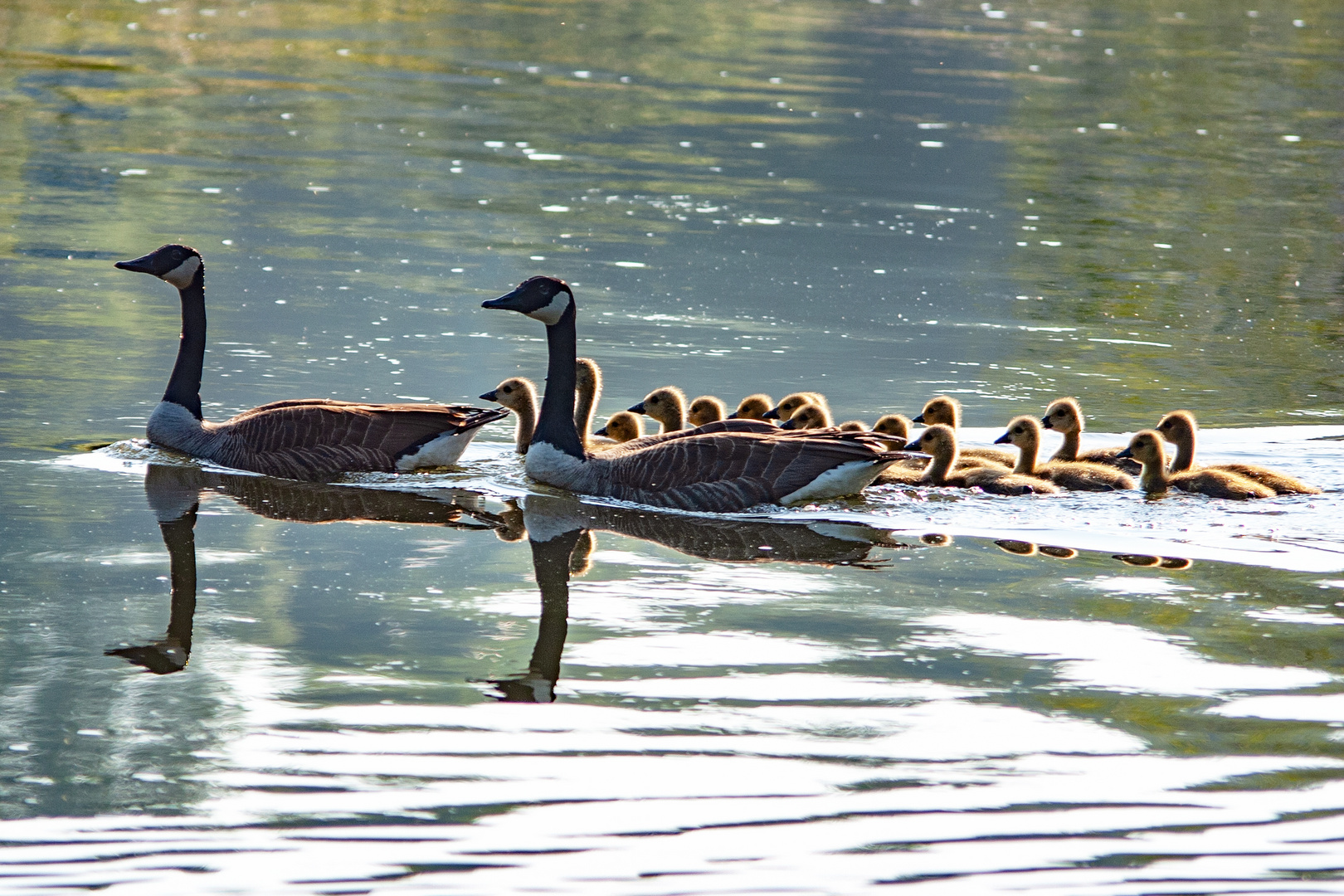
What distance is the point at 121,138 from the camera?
1024 inches

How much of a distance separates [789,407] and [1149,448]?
2772 millimetres

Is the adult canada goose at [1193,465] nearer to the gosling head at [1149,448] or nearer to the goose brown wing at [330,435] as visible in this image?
the gosling head at [1149,448]

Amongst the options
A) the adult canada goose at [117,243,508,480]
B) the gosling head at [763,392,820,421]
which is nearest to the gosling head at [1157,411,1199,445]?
the gosling head at [763,392,820,421]

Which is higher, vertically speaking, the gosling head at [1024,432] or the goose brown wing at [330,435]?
the gosling head at [1024,432]

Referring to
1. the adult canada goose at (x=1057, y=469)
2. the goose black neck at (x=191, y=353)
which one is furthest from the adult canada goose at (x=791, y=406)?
the goose black neck at (x=191, y=353)

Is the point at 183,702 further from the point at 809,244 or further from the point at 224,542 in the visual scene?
the point at 809,244

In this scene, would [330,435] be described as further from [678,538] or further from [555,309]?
[678,538]

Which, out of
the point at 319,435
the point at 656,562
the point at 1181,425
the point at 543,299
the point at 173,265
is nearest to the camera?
the point at 656,562

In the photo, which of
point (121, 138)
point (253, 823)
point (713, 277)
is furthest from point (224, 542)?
point (121, 138)

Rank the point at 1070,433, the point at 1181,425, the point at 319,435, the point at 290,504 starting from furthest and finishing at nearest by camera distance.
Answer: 1. the point at 1070,433
2. the point at 1181,425
3. the point at 319,435
4. the point at 290,504

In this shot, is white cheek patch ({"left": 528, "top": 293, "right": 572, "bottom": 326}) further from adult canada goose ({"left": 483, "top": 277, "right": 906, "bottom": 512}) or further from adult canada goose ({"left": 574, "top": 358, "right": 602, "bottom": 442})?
adult canada goose ({"left": 574, "top": 358, "right": 602, "bottom": 442})

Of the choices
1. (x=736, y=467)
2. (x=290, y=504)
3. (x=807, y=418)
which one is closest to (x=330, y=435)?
(x=290, y=504)

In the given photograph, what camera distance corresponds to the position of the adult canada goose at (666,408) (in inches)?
502

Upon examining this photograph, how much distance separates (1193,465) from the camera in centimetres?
1216
